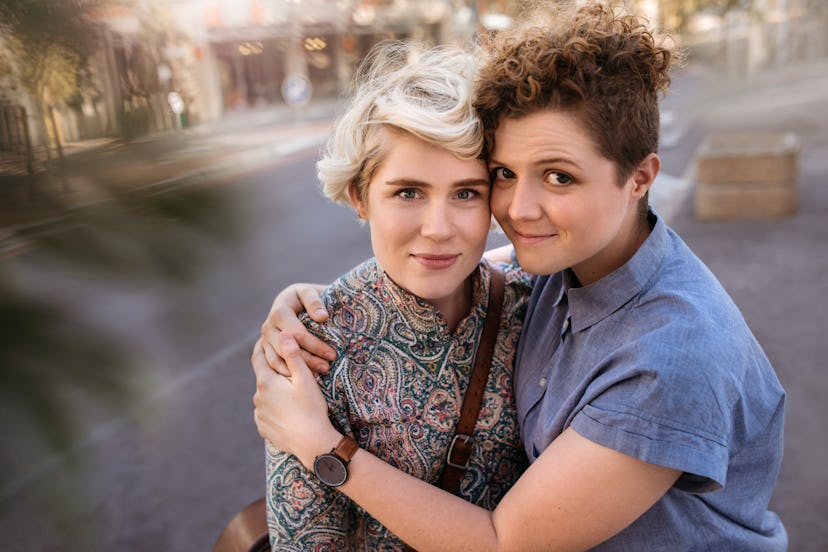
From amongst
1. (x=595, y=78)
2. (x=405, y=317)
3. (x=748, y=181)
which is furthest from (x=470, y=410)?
(x=748, y=181)

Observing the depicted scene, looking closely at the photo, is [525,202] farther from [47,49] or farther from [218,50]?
[218,50]

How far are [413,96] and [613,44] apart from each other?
1.37 ft

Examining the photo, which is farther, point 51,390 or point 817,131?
point 817,131

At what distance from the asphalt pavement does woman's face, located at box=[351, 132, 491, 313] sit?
1064 mm

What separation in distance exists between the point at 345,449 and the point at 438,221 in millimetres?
507

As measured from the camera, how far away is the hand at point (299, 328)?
5.20 ft

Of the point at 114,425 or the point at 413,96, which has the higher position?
the point at 413,96

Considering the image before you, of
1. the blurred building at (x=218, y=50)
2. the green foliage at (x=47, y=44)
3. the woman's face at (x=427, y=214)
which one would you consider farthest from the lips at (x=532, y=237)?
the green foliage at (x=47, y=44)

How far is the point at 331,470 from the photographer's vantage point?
145 cm

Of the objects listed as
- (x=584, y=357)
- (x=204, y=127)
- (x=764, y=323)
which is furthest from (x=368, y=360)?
(x=764, y=323)

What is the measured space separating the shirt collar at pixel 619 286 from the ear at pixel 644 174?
0.08m

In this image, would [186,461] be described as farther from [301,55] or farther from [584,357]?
[301,55]

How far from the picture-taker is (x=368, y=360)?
1.61 meters

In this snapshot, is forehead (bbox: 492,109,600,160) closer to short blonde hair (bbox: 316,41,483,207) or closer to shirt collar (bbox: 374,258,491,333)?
short blonde hair (bbox: 316,41,483,207)
